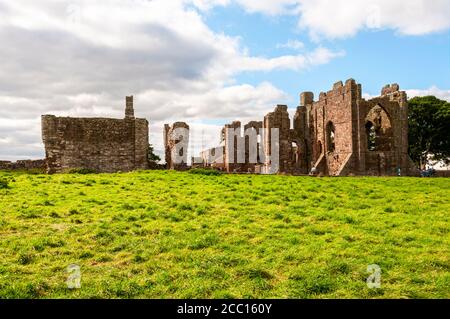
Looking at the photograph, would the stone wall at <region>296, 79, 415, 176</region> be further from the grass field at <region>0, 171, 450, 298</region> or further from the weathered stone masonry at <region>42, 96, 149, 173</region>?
the grass field at <region>0, 171, 450, 298</region>

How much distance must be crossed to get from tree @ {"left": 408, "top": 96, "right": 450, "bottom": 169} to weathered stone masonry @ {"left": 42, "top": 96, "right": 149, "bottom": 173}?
137 feet

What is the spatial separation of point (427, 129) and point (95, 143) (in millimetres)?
47179

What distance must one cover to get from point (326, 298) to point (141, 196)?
13.1 m

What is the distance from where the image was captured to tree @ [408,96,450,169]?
62.8 metres

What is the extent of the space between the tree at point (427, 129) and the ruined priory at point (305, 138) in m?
16.3

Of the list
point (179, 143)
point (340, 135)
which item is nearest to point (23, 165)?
point (179, 143)

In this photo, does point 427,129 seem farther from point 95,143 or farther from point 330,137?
point 95,143

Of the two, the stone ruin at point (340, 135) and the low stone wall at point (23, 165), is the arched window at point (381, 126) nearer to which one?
the stone ruin at point (340, 135)

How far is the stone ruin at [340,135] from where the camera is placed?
4534 centimetres

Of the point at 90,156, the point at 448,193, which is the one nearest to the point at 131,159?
the point at 90,156

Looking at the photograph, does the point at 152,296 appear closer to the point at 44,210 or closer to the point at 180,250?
the point at 180,250

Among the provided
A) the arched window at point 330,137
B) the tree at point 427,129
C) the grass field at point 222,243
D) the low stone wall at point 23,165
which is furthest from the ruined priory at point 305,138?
the grass field at point 222,243

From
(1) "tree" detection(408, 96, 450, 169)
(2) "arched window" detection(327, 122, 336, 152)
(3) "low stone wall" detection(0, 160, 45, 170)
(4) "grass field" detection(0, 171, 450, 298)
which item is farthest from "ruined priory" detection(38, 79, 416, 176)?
(4) "grass field" detection(0, 171, 450, 298)

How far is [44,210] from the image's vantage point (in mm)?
17109
